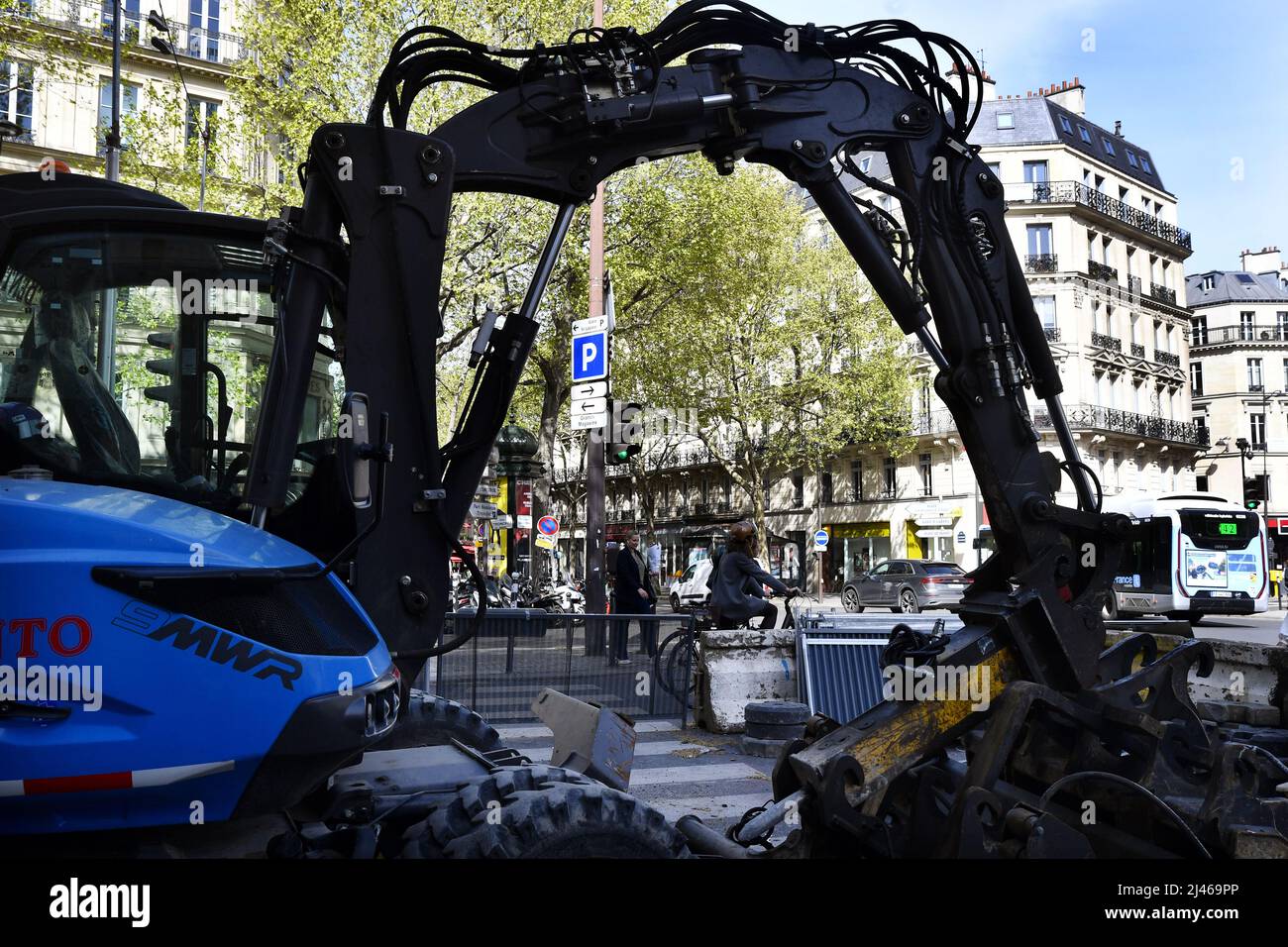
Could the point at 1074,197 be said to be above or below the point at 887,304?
above

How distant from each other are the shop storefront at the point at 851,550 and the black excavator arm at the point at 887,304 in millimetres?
48261

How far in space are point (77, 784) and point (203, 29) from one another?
35.1 meters

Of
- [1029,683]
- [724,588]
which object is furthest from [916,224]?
[724,588]

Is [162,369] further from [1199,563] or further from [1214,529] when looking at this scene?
[1214,529]

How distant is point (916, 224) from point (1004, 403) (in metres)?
0.83

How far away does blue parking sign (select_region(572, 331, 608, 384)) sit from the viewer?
13.7 metres

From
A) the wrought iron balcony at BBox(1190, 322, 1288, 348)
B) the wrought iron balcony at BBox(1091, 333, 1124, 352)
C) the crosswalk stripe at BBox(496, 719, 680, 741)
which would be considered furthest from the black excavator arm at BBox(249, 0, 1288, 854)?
the wrought iron balcony at BBox(1190, 322, 1288, 348)

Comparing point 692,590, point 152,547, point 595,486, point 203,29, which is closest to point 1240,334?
point 692,590

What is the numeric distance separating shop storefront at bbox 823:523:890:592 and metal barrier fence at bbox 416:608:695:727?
42.3 m

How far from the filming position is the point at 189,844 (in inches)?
108

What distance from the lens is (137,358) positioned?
10.2ft

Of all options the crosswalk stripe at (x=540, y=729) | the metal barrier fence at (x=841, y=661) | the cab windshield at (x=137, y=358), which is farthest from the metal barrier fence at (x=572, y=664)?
the cab windshield at (x=137, y=358)

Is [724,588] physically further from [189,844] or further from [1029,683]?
[189,844]

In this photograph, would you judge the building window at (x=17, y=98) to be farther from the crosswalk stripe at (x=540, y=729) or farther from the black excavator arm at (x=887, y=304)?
the black excavator arm at (x=887, y=304)
